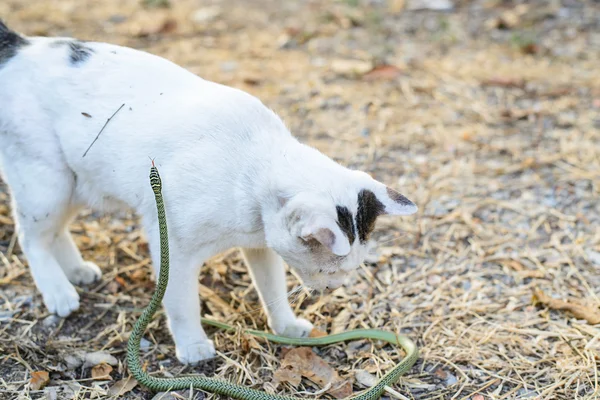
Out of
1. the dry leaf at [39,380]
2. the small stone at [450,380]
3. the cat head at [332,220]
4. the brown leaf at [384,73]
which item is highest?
the cat head at [332,220]

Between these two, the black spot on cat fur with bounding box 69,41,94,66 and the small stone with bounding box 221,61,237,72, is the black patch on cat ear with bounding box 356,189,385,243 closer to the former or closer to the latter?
the black spot on cat fur with bounding box 69,41,94,66

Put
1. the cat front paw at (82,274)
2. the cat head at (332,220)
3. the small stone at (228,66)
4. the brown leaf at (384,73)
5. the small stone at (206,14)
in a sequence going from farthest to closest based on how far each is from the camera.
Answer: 1. the small stone at (206,14)
2. the small stone at (228,66)
3. the brown leaf at (384,73)
4. the cat front paw at (82,274)
5. the cat head at (332,220)

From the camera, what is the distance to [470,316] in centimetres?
329

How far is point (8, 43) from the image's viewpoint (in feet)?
10.2

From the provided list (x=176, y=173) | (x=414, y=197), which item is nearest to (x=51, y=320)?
(x=176, y=173)

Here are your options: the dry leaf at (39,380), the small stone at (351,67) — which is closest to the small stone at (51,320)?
the dry leaf at (39,380)

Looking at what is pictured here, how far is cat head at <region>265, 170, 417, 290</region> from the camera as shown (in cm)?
247

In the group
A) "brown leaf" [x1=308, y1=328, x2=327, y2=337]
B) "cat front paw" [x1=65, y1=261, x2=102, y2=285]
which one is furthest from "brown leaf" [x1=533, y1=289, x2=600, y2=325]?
"cat front paw" [x1=65, y1=261, x2=102, y2=285]

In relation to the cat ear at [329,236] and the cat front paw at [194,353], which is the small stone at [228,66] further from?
the cat ear at [329,236]

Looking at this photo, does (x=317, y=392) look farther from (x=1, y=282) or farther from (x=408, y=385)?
(x=1, y=282)

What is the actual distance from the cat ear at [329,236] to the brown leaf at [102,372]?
1179 mm

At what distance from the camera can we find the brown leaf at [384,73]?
558 centimetres

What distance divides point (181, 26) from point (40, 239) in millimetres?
3840

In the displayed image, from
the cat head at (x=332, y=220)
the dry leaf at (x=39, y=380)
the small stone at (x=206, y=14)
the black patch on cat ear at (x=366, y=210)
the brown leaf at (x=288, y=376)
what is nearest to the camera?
the cat head at (x=332, y=220)
